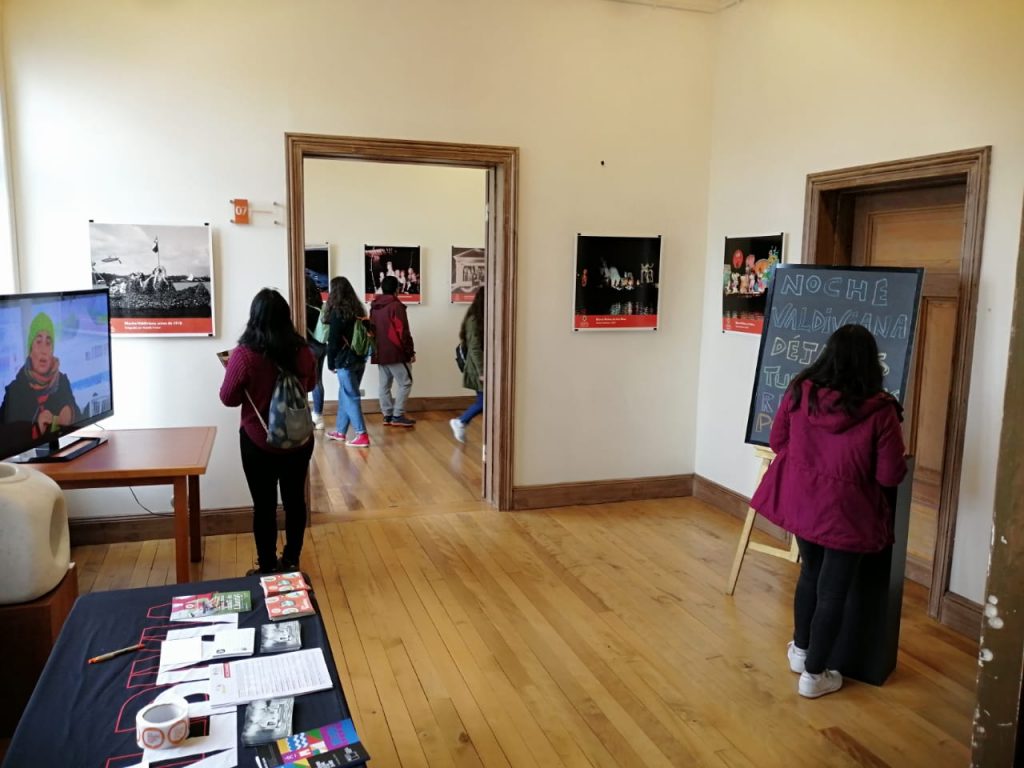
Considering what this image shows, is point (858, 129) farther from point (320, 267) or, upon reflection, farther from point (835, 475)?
point (320, 267)

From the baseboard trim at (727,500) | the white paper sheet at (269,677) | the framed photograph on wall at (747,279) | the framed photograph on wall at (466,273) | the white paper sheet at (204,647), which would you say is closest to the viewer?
the white paper sheet at (269,677)

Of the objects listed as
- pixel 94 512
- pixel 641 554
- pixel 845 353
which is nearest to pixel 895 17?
pixel 845 353

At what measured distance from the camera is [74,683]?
1804mm

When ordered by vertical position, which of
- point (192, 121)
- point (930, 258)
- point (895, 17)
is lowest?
point (930, 258)

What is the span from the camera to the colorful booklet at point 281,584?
2295 millimetres

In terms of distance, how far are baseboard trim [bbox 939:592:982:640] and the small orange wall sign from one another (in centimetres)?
411

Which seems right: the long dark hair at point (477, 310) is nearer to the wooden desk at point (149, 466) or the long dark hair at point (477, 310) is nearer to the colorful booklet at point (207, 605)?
the wooden desk at point (149, 466)

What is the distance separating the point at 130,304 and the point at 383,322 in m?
3.37

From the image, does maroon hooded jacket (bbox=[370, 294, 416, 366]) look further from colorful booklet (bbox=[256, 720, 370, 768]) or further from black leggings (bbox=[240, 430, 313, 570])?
colorful booklet (bbox=[256, 720, 370, 768])

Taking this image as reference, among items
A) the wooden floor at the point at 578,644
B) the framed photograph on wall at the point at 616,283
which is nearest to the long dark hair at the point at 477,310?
the framed photograph on wall at the point at 616,283

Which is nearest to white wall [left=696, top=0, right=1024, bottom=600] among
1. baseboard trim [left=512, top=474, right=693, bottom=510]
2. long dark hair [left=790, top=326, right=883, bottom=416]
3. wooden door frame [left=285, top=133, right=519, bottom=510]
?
baseboard trim [left=512, top=474, right=693, bottom=510]

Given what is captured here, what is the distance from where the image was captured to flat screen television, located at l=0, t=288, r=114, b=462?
305cm

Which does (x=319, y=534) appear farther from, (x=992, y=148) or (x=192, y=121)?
(x=992, y=148)

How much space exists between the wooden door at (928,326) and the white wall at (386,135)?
1555mm
